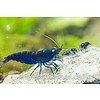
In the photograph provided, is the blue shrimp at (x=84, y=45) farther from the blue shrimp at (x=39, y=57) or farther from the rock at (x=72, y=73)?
the blue shrimp at (x=39, y=57)

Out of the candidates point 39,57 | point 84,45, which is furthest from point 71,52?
point 39,57

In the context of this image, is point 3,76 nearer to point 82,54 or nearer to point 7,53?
point 7,53

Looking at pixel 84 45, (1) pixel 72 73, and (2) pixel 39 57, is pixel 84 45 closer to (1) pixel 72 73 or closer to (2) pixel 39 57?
(1) pixel 72 73

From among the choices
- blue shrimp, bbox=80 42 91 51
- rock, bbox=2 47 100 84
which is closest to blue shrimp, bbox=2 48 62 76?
rock, bbox=2 47 100 84

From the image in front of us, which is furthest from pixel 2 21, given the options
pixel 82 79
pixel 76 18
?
pixel 82 79

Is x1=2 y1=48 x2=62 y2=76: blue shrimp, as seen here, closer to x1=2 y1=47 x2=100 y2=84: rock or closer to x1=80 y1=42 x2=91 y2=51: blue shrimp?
x1=2 y1=47 x2=100 y2=84: rock

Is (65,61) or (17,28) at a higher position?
(17,28)
